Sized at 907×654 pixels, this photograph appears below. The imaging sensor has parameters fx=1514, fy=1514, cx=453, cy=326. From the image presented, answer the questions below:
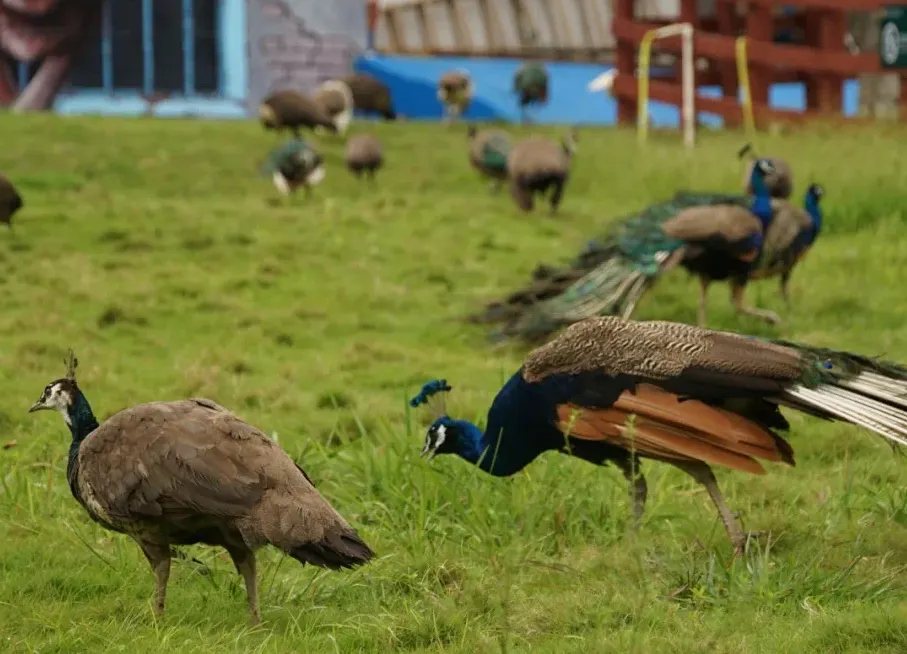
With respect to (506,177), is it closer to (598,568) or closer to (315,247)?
(315,247)

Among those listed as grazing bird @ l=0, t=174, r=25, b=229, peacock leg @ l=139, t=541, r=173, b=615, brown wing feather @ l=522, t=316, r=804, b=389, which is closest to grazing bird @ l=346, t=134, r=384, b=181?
grazing bird @ l=0, t=174, r=25, b=229

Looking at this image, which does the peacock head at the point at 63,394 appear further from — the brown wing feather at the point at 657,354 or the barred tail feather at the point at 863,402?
the barred tail feather at the point at 863,402

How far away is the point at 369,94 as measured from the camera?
22.9m

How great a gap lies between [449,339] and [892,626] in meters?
5.93

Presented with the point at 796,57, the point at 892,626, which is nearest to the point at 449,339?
the point at 892,626

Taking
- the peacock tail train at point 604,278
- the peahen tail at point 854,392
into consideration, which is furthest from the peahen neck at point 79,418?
the peacock tail train at point 604,278

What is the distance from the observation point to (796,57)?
20953 mm

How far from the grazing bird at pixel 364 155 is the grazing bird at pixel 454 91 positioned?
5.70 meters

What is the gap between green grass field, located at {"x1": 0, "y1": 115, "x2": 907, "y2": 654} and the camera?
200 inches

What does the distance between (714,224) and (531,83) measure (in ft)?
47.7

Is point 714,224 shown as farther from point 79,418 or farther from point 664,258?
point 79,418

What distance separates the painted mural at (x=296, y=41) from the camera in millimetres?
23625

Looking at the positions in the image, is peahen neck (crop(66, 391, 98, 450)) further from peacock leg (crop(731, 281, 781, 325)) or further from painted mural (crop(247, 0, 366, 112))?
painted mural (crop(247, 0, 366, 112))

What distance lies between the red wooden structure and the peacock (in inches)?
430
